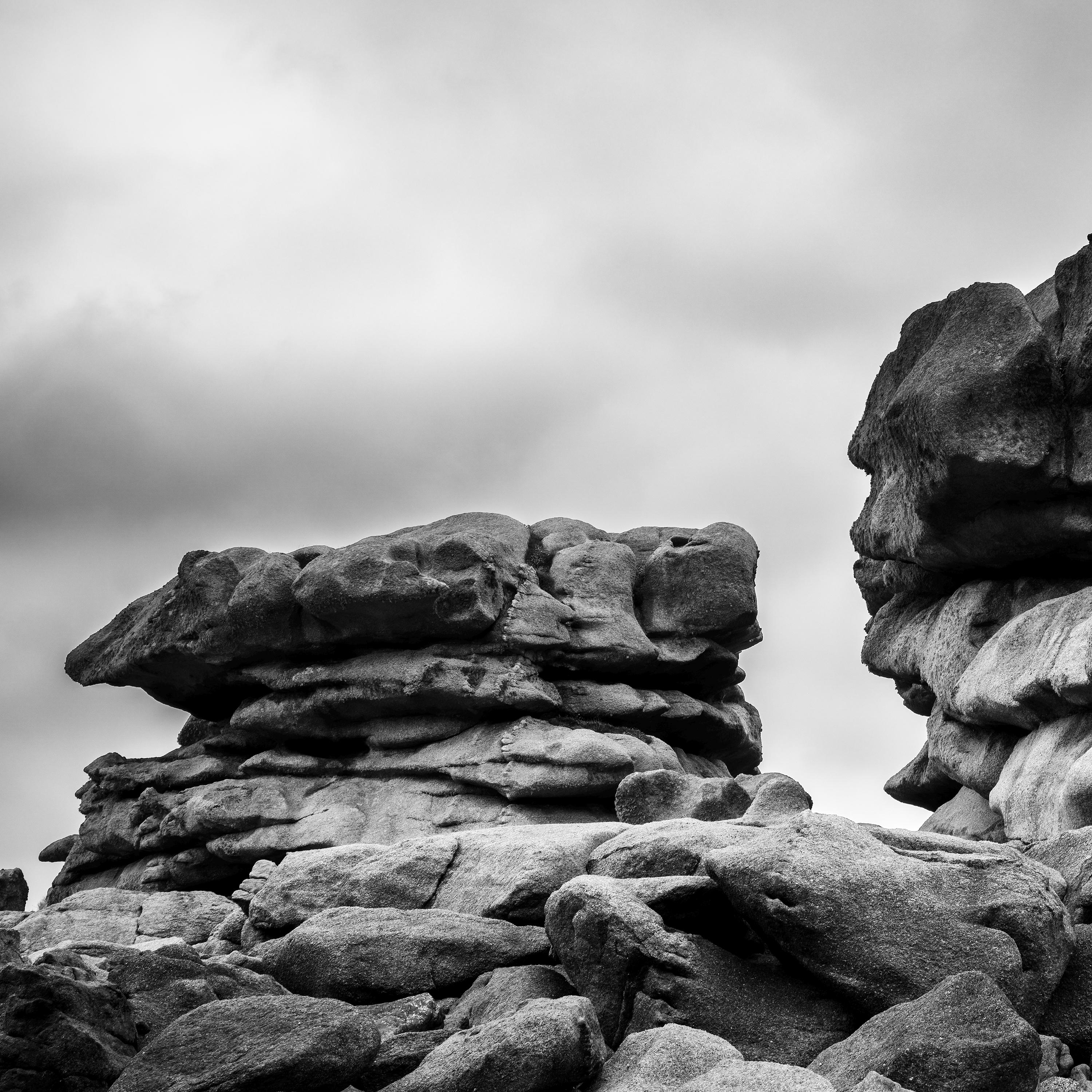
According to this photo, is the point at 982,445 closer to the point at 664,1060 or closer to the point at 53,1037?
the point at 664,1060

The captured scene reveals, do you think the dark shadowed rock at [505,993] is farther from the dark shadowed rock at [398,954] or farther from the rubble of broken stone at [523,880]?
the dark shadowed rock at [398,954]

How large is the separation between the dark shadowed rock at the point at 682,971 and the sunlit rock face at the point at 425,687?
17728 mm

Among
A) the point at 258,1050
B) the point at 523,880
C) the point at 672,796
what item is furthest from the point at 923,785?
the point at 258,1050

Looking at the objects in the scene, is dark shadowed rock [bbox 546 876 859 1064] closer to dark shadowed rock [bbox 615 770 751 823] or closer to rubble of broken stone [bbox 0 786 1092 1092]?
rubble of broken stone [bbox 0 786 1092 1092]

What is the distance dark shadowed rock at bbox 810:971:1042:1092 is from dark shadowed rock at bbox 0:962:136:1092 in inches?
284

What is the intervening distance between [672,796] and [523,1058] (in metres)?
11.4

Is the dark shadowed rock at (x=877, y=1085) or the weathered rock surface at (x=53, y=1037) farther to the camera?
the weathered rock surface at (x=53, y=1037)

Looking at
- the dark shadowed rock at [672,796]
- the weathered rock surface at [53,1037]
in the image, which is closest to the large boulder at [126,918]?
the dark shadowed rock at [672,796]

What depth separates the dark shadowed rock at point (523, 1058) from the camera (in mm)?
12836

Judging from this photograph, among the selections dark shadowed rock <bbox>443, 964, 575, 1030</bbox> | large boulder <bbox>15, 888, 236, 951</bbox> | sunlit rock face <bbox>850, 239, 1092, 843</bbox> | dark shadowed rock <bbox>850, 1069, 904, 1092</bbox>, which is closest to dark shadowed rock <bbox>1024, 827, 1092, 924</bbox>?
sunlit rock face <bbox>850, 239, 1092, 843</bbox>

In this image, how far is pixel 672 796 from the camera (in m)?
24.0

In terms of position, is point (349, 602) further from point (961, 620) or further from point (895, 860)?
point (895, 860)

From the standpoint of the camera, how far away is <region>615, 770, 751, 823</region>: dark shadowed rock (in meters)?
23.5

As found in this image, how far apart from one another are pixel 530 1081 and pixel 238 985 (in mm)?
5009
